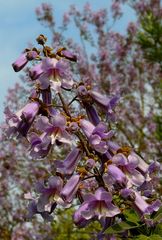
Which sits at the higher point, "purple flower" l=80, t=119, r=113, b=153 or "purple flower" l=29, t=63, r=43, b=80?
"purple flower" l=29, t=63, r=43, b=80

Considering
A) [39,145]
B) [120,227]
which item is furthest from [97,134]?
[120,227]

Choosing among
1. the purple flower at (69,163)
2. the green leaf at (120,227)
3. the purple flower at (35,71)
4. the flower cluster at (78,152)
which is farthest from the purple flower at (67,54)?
the green leaf at (120,227)

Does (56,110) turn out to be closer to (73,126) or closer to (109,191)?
(73,126)

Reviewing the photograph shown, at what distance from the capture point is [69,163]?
1.79 metres

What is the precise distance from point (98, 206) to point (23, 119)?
41 cm

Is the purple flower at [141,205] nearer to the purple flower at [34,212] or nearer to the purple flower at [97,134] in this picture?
the purple flower at [97,134]

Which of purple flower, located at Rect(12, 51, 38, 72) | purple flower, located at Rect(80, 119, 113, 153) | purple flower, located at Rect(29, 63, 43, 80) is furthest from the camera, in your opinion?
purple flower, located at Rect(12, 51, 38, 72)

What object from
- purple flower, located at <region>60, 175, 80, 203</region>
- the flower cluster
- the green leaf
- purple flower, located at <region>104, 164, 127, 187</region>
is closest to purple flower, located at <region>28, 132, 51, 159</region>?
the flower cluster

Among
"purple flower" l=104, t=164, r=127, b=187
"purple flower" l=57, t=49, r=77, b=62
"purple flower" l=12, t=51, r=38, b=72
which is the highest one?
"purple flower" l=12, t=51, r=38, b=72

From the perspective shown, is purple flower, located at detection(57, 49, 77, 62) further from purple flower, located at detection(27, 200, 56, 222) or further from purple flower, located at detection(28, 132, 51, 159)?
purple flower, located at detection(27, 200, 56, 222)

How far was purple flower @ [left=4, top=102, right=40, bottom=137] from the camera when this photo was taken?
180cm

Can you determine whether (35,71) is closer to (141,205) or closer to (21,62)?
(21,62)

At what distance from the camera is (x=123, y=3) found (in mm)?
Result: 10617

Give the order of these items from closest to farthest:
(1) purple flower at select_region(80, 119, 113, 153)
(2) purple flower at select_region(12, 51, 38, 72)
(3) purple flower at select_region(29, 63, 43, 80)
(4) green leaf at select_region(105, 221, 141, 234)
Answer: (4) green leaf at select_region(105, 221, 141, 234) → (1) purple flower at select_region(80, 119, 113, 153) → (3) purple flower at select_region(29, 63, 43, 80) → (2) purple flower at select_region(12, 51, 38, 72)
